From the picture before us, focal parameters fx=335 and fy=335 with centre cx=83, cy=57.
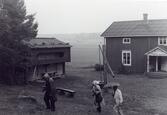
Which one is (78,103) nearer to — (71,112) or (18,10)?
(71,112)

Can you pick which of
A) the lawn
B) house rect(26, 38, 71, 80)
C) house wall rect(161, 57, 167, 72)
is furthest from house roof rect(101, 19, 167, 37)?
the lawn

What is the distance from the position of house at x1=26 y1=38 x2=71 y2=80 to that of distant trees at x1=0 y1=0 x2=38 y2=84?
198 centimetres

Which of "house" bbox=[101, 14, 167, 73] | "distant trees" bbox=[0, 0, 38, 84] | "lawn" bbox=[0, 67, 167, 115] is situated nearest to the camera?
"lawn" bbox=[0, 67, 167, 115]

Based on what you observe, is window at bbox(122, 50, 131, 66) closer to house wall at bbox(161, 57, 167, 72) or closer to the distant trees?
house wall at bbox(161, 57, 167, 72)

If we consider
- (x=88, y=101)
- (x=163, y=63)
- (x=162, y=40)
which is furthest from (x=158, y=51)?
(x=88, y=101)

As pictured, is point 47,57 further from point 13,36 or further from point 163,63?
point 163,63

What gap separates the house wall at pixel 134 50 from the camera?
43244 millimetres

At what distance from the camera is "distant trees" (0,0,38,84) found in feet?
96.3

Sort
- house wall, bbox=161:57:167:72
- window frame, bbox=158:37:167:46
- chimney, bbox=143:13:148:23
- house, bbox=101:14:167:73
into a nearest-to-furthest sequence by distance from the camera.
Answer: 1. window frame, bbox=158:37:167:46
2. house, bbox=101:14:167:73
3. house wall, bbox=161:57:167:72
4. chimney, bbox=143:13:148:23

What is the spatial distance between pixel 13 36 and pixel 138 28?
66.7 feet

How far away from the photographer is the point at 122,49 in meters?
45.2

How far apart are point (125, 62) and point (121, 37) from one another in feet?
11.2

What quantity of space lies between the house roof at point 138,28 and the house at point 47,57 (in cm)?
906

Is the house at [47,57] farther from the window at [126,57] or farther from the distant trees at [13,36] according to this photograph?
the window at [126,57]
